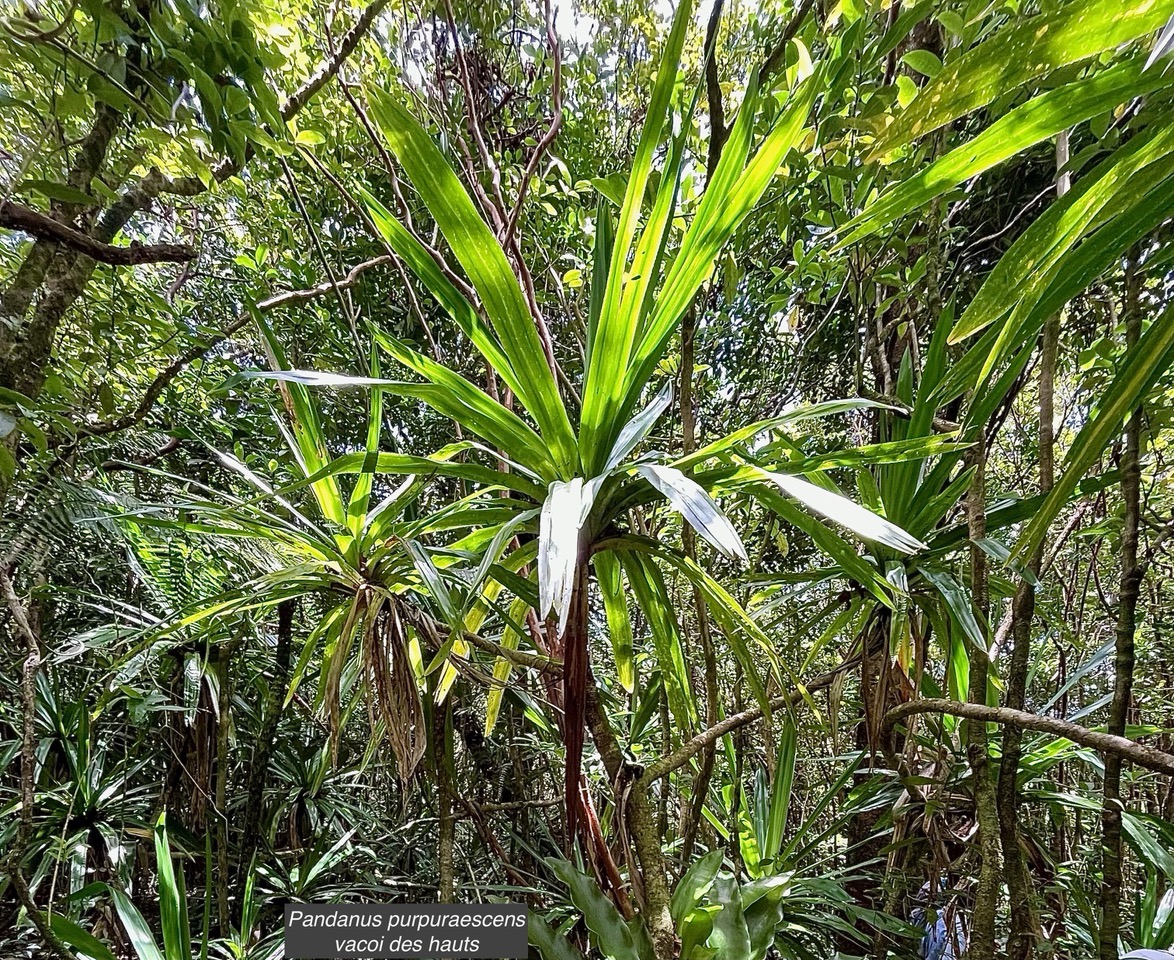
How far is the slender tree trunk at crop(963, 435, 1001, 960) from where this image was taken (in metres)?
0.67

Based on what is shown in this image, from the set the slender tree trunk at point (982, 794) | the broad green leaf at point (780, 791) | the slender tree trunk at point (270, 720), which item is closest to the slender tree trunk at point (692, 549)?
the broad green leaf at point (780, 791)

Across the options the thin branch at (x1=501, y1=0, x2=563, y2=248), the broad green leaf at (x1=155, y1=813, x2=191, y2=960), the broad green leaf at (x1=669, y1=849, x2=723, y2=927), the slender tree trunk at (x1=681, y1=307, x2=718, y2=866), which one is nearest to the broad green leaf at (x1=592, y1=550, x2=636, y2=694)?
the slender tree trunk at (x1=681, y1=307, x2=718, y2=866)

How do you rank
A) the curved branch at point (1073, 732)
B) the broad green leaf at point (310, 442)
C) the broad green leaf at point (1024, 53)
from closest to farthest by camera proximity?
the broad green leaf at point (1024, 53), the curved branch at point (1073, 732), the broad green leaf at point (310, 442)

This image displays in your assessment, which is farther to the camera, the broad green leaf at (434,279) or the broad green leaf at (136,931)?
the broad green leaf at (136,931)

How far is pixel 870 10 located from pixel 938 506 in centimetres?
64

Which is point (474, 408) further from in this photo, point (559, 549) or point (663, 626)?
point (663, 626)

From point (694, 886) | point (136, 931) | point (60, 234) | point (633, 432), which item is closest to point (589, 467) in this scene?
point (633, 432)

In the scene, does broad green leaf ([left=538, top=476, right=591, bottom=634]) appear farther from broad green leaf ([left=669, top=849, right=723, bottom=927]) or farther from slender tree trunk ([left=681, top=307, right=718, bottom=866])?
broad green leaf ([left=669, top=849, right=723, bottom=927])

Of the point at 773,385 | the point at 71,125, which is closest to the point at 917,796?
the point at 773,385

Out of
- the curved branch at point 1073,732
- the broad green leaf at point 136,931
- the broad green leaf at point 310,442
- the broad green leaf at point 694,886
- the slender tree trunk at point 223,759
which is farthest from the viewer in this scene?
the slender tree trunk at point 223,759

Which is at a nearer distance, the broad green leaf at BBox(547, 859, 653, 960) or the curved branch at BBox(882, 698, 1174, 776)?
the curved branch at BBox(882, 698, 1174, 776)

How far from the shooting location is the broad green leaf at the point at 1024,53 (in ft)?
0.98

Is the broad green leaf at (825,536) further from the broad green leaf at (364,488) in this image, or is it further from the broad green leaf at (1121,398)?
the broad green leaf at (364,488)

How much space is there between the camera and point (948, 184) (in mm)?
424
